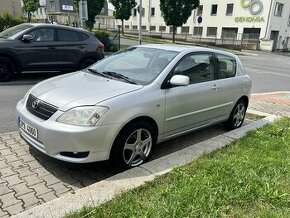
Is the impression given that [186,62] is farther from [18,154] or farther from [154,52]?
[18,154]

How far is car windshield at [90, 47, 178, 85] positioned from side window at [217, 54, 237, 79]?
111 centimetres

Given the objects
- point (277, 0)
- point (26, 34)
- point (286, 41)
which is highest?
point (277, 0)

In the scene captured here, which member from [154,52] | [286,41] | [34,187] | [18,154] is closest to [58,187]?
[34,187]

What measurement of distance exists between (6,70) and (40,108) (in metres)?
5.72

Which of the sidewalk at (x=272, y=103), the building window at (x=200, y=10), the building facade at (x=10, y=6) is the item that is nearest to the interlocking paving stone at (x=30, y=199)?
the sidewalk at (x=272, y=103)

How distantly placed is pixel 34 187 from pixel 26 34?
20.5 ft

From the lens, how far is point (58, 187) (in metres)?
3.47

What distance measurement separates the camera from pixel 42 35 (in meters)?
8.88

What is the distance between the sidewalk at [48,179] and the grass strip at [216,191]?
185 millimetres

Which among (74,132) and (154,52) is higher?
(154,52)

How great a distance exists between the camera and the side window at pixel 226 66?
17.4 ft

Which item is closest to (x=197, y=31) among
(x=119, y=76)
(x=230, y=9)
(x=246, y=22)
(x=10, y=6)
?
(x=230, y=9)

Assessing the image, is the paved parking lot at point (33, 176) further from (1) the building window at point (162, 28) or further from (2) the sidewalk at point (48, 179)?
(1) the building window at point (162, 28)

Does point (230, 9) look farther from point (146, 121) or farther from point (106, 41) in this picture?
point (146, 121)
